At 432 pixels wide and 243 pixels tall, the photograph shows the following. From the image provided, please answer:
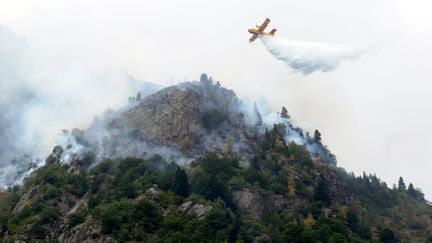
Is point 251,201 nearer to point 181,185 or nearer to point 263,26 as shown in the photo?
point 181,185

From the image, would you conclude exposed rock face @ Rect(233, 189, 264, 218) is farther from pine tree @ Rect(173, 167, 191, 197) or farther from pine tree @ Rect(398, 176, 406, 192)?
pine tree @ Rect(398, 176, 406, 192)

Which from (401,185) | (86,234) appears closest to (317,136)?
(401,185)

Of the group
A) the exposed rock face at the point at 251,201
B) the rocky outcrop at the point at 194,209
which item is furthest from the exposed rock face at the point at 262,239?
the exposed rock face at the point at 251,201

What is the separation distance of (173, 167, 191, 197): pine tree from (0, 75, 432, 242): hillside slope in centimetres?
17

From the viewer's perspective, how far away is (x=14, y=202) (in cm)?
13500

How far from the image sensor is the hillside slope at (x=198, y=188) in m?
117

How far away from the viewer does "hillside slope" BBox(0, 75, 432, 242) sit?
117 m

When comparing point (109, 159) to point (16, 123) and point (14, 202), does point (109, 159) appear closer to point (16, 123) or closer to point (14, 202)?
point (14, 202)

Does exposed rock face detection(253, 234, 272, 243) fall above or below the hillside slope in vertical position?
below

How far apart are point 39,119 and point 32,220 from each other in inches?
→ 2451

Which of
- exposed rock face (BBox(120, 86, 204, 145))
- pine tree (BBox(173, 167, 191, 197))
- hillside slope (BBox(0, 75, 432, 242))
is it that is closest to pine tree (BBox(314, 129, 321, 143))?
hillside slope (BBox(0, 75, 432, 242))

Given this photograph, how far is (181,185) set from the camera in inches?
5017

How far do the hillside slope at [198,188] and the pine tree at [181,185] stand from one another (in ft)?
0.55

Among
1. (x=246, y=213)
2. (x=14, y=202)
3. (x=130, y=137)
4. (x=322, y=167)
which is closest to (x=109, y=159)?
(x=130, y=137)
